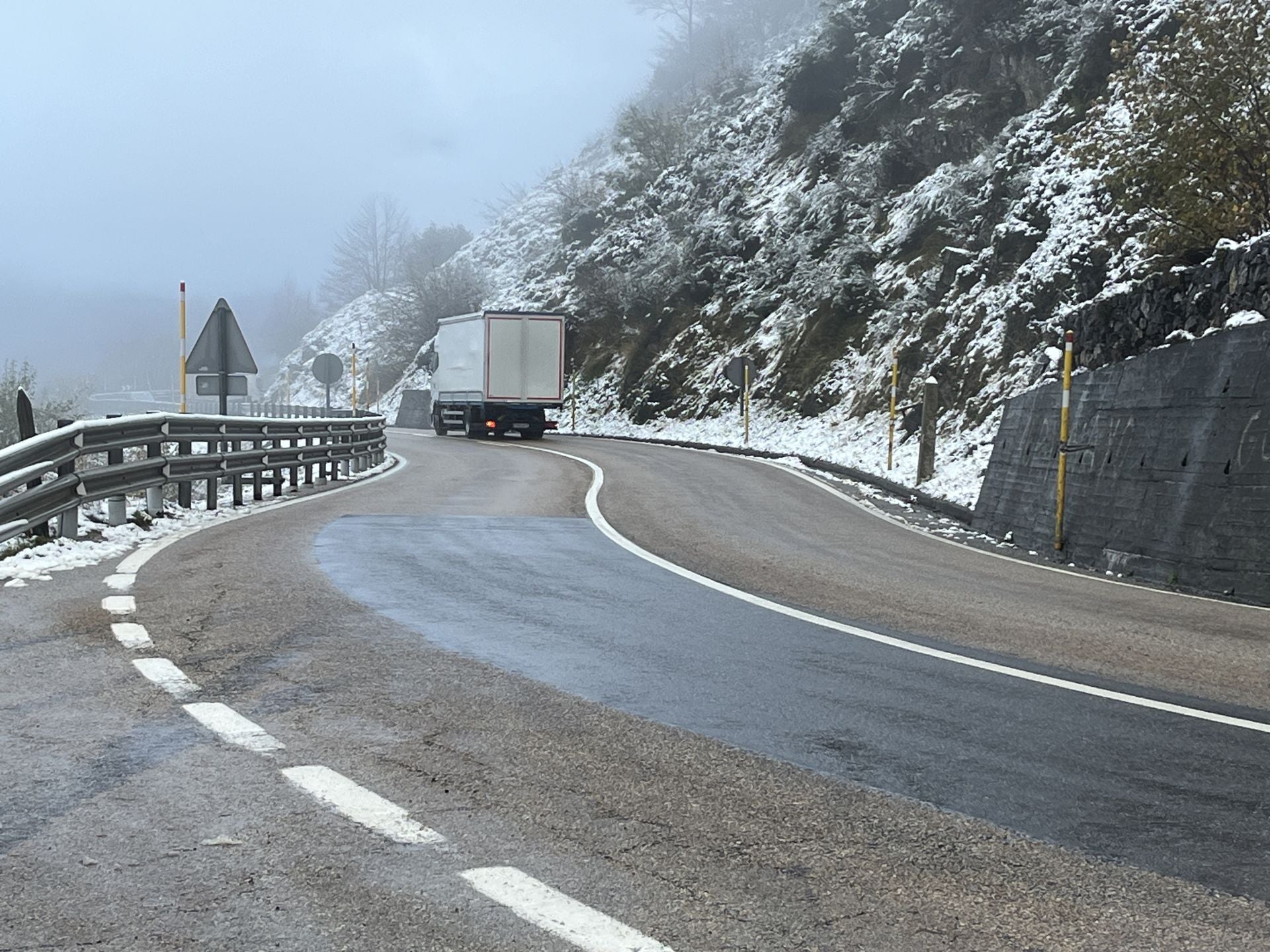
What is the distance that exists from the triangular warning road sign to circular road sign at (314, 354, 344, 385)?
58.1 feet

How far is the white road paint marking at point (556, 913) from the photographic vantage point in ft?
9.64

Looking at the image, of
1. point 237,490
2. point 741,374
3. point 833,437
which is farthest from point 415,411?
point 237,490

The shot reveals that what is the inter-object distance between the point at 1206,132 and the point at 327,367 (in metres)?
25.7

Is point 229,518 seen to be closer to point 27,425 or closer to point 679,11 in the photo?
point 27,425

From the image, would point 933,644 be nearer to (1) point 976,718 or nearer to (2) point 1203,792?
(1) point 976,718

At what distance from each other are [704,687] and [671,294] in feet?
146

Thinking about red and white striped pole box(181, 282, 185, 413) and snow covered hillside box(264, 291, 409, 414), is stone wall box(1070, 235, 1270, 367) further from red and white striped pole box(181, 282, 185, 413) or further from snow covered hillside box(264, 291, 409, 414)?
snow covered hillside box(264, 291, 409, 414)

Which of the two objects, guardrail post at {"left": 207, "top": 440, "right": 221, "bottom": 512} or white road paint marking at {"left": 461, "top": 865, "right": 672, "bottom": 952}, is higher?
white road paint marking at {"left": 461, "top": 865, "right": 672, "bottom": 952}

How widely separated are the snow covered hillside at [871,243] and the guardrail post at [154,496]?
34.3 feet

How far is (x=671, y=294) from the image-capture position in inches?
1946

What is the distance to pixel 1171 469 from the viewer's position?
1090 cm

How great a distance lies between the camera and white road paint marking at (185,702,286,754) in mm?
4652

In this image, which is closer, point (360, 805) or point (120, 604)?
point (360, 805)

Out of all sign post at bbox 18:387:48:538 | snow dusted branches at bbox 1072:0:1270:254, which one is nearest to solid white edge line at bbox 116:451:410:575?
sign post at bbox 18:387:48:538
